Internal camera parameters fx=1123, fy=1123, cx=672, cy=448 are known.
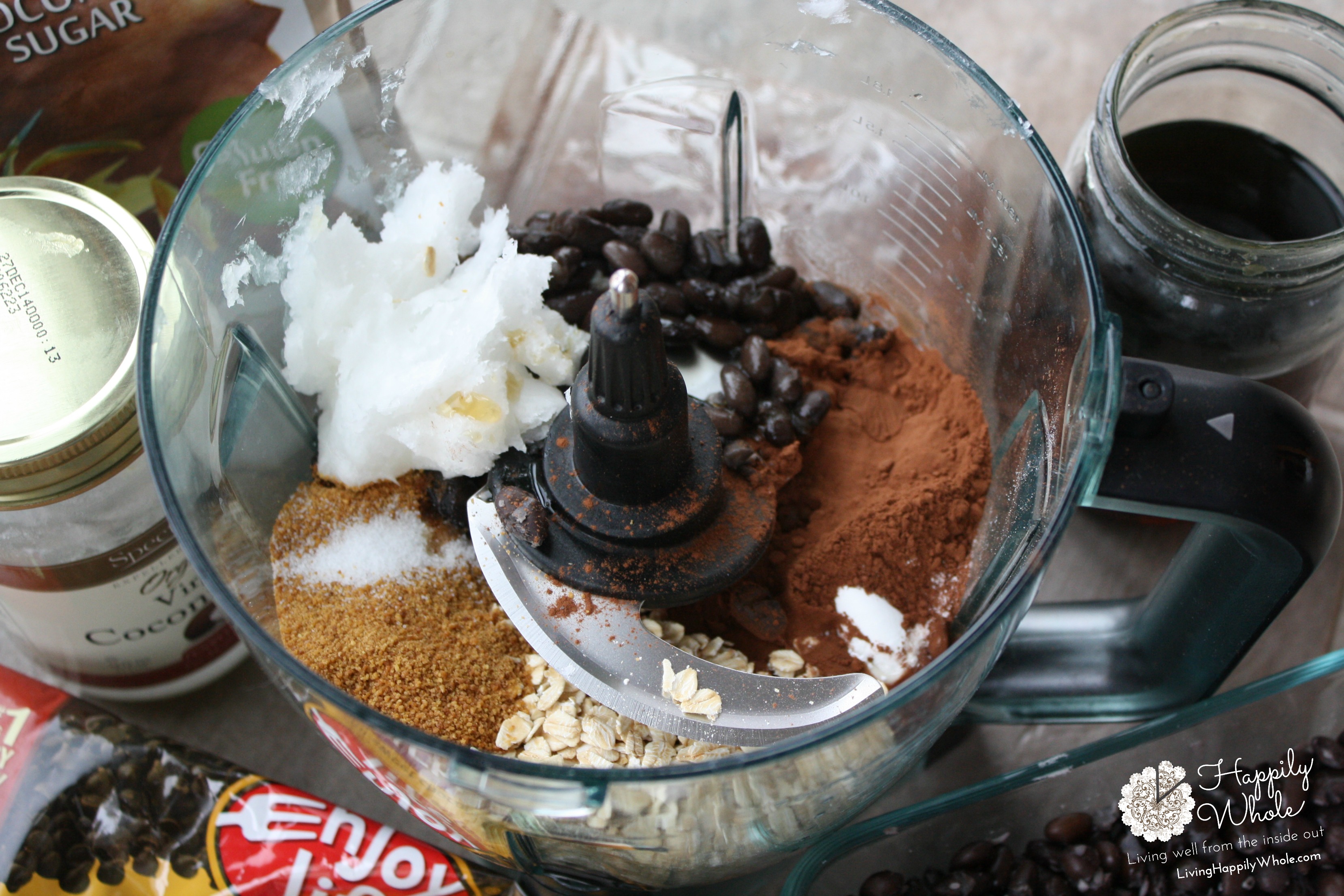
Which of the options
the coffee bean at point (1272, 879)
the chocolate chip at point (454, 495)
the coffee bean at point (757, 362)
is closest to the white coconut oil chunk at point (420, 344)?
the chocolate chip at point (454, 495)

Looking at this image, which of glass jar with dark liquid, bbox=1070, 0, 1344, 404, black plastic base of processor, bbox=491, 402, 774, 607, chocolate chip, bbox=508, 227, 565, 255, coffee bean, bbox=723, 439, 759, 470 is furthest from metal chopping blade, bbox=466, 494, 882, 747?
glass jar with dark liquid, bbox=1070, 0, 1344, 404

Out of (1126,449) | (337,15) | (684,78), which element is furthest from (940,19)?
(1126,449)

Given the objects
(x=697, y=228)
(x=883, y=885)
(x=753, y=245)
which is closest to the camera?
(x=883, y=885)

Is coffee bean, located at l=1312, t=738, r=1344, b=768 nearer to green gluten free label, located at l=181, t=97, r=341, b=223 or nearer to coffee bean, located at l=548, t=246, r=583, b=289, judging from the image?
coffee bean, located at l=548, t=246, r=583, b=289

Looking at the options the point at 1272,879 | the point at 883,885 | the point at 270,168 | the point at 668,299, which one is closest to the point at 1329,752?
the point at 1272,879

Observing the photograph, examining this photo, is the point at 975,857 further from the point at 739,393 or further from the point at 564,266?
the point at 564,266

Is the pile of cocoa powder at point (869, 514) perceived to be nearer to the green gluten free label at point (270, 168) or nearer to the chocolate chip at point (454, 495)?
the chocolate chip at point (454, 495)

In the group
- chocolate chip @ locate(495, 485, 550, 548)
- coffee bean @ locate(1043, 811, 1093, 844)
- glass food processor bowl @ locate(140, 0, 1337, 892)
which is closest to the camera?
glass food processor bowl @ locate(140, 0, 1337, 892)
